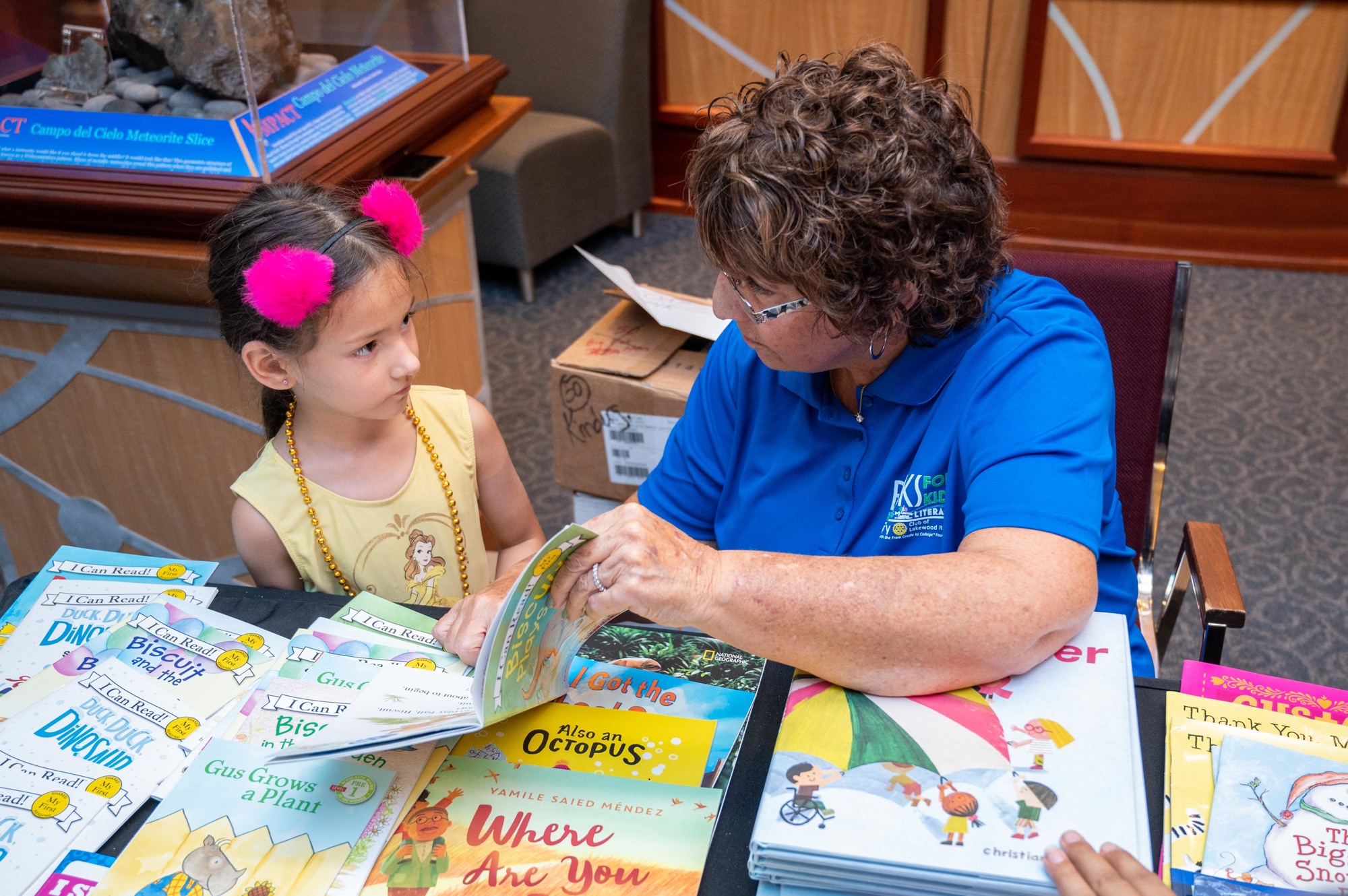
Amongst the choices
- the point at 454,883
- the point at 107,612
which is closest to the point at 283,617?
the point at 107,612

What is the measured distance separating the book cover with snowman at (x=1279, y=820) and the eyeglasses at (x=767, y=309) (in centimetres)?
59

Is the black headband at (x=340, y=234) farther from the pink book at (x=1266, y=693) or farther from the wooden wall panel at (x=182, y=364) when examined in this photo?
the pink book at (x=1266, y=693)

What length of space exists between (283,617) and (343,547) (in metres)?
0.28

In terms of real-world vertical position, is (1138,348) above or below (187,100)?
below

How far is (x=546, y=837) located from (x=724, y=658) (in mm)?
286

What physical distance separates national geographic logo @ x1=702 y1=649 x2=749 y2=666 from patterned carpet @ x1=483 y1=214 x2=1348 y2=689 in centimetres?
157

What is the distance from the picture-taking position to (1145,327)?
1.52m

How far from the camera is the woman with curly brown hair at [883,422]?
0.95 m

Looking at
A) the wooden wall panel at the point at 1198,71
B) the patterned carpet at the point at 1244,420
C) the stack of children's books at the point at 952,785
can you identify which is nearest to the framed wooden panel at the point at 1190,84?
the wooden wall panel at the point at 1198,71

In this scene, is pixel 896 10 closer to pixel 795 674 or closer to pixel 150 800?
pixel 795 674

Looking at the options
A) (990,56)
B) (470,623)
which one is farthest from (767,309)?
(990,56)

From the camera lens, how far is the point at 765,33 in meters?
4.00

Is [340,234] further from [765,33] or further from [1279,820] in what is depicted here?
[765,33]

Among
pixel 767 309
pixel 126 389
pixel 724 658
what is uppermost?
pixel 767 309
